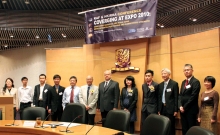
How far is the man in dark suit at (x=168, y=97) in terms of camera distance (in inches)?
212

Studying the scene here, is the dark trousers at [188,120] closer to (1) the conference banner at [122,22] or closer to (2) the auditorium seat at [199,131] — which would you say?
(1) the conference banner at [122,22]

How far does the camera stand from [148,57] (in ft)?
20.9

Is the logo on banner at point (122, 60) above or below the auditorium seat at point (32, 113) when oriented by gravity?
above

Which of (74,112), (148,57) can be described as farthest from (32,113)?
(148,57)

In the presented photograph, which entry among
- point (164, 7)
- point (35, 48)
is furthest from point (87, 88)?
point (35, 48)

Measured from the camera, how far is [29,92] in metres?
6.83

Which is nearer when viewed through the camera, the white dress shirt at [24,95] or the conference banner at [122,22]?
the conference banner at [122,22]

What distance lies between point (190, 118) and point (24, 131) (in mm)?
2919

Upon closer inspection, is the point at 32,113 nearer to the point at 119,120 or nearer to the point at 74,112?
the point at 74,112

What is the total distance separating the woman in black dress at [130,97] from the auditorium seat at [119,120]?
189cm

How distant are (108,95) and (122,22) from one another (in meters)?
1.66

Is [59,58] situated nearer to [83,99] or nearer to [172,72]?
[83,99]

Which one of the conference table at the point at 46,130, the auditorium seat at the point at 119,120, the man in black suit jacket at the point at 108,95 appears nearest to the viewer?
the conference table at the point at 46,130

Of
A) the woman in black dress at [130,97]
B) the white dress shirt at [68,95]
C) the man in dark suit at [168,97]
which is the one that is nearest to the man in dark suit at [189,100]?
the man in dark suit at [168,97]
